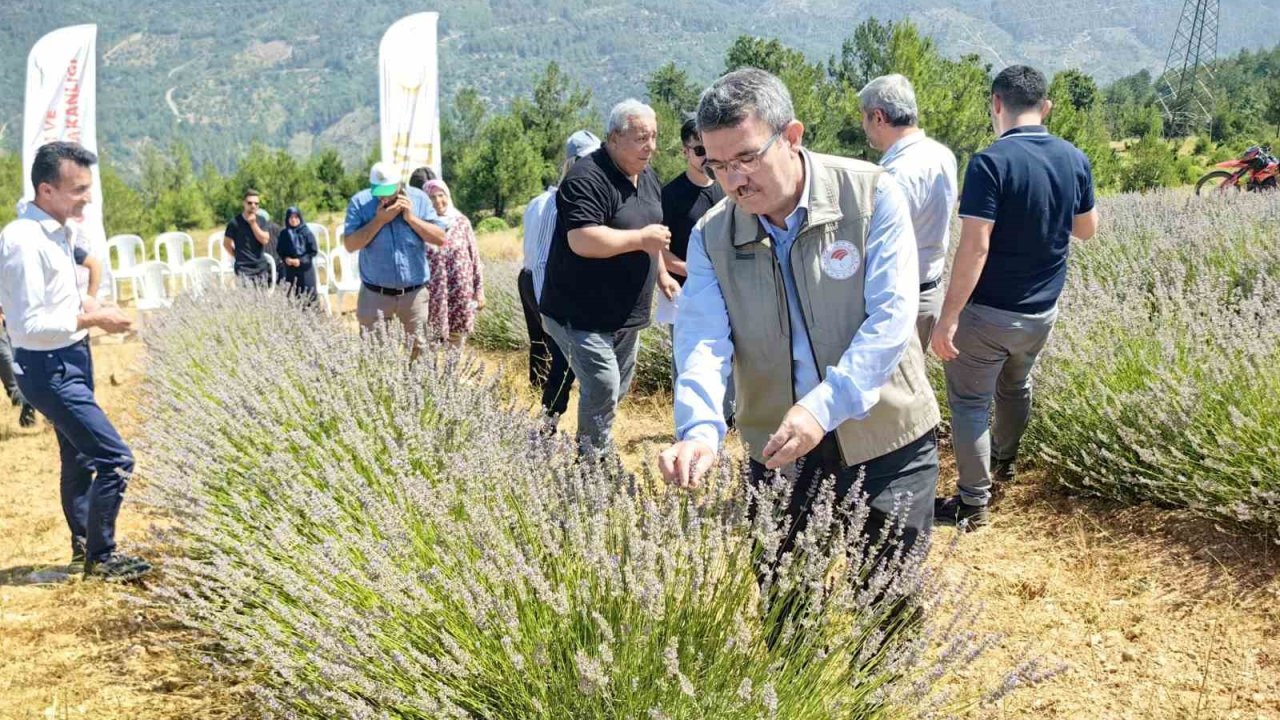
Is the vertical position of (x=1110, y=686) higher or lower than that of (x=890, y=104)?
lower

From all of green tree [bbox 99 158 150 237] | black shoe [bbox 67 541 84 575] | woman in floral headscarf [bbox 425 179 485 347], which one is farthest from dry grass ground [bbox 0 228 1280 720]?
green tree [bbox 99 158 150 237]

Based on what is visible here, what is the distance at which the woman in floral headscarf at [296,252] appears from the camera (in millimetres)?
8188

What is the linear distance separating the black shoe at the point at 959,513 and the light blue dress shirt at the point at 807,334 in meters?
1.95

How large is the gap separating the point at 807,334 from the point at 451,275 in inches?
168

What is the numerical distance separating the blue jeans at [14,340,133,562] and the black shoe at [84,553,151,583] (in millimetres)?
32

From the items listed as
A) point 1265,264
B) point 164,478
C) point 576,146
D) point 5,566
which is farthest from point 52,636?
point 1265,264

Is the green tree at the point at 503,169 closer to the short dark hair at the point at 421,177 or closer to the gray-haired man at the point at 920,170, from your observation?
the short dark hair at the point at 421,177

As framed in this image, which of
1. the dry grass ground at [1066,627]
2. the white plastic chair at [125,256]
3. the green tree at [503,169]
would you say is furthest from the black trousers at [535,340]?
the green tree at [503,169]

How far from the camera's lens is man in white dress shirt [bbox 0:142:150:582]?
11.6 feet

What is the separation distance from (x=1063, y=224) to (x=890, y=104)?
814 mm

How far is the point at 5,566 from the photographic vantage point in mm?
3967

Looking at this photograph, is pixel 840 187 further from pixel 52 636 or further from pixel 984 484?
pixel 52 636

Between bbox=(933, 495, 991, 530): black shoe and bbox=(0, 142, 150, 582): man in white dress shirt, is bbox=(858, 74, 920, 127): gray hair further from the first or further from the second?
bbox=(0, 142, 150, 582): man in white dress shirt

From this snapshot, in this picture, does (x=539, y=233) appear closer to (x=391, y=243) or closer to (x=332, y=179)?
(x=391, y=243)
